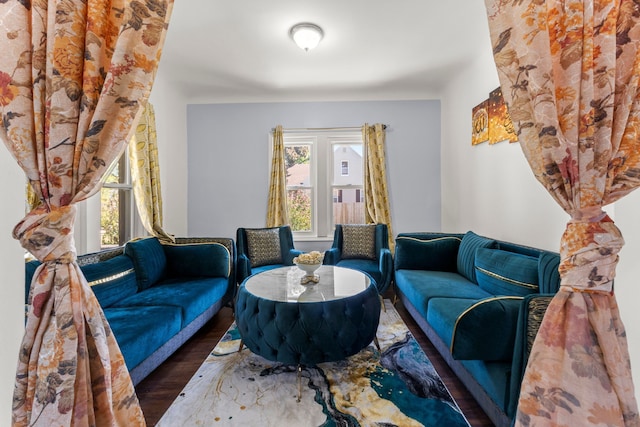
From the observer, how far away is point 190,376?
1.91m

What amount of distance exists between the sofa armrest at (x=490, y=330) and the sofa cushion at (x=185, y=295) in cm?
196

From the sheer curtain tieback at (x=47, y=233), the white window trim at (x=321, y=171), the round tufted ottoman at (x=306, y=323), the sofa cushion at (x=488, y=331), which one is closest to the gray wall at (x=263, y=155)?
the white window trim at (x=321, y=171)

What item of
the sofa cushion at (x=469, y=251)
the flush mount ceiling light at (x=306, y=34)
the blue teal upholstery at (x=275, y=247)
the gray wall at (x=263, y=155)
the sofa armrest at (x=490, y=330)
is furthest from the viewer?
the gray wall at (x=263, y=155)

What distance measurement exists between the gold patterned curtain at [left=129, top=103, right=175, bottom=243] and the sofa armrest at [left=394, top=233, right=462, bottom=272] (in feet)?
8.82

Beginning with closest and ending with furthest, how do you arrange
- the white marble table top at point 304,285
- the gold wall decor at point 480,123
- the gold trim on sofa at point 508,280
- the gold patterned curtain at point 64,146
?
1. the gold patterned curtain at point 64,146
2. the gold trim on sofa at point 508,280
3. the white marble table top at point 304,285
4. the gold wall decor at point 480,123

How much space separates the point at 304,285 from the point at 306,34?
2242 mm

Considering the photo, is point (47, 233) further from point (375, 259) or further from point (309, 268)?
point (375, 259)

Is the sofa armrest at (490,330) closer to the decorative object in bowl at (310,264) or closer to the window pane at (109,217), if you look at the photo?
the decorative object in bowl at (310,264)

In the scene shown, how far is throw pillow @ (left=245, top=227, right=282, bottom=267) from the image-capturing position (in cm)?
346

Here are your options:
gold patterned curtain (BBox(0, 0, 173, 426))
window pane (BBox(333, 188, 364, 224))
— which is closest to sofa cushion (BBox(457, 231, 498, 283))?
window pane (BBox(333, 188, 364, 224))

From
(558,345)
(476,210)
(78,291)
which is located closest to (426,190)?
(476,210)

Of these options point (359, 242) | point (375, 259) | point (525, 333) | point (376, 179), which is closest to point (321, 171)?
point (376, 179)

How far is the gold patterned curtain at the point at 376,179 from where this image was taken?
3.97 metres

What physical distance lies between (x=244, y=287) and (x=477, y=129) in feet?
10.1
